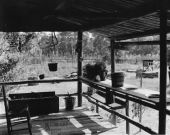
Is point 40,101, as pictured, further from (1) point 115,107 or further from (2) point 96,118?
(1) point 115,107

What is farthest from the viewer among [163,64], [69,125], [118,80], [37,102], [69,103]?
[69,103]

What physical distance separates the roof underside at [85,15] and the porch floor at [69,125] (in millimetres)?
1928

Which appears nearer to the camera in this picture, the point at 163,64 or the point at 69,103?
the point at 163,64

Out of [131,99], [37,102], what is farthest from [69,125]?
[131,99]

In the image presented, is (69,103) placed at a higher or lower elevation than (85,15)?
lower

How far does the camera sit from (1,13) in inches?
168

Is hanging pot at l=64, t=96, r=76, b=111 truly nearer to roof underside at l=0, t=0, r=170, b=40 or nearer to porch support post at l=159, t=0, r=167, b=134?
roof underside at l=0, t=0, r=170, b=40

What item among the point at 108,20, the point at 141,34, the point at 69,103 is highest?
the point at 108,20

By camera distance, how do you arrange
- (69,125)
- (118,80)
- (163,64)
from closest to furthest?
(163,64), (118,80), (69,125)

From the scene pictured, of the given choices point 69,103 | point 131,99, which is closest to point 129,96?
point 131,99

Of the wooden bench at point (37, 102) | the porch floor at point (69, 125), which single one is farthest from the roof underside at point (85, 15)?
the porch floor at point (69, 125)

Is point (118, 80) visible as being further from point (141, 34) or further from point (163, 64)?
point (163, 64)

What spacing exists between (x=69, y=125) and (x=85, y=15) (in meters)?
2.20

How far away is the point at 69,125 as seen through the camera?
4.91 meters
